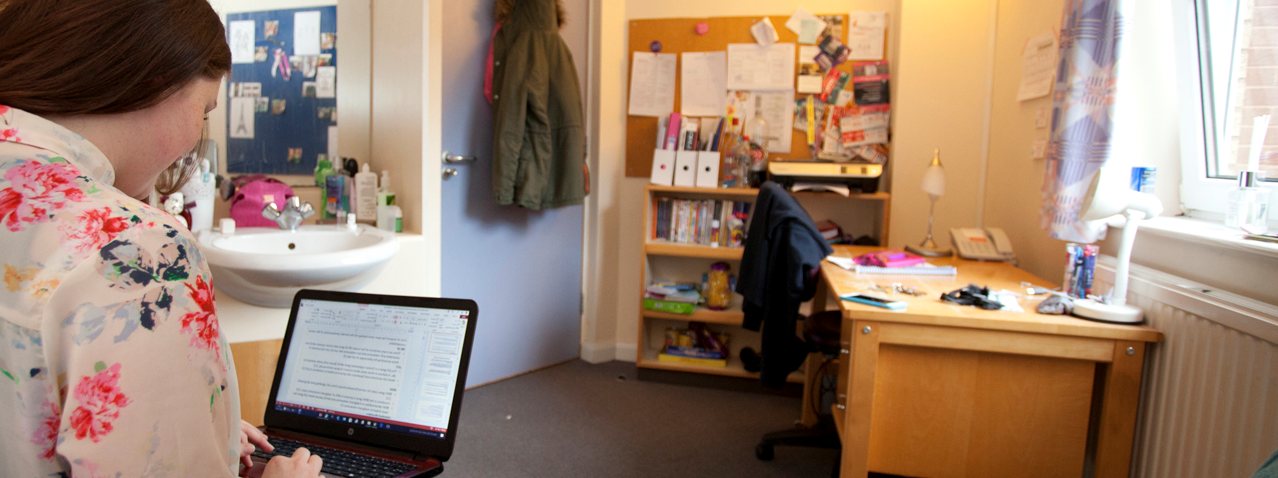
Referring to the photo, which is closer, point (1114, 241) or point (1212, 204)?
point (1212, 204)

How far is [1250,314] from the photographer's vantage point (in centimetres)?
130

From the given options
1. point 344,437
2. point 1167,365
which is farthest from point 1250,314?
point 344,437

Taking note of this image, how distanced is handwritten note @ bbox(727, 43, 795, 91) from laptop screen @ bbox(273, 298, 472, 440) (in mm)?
2565

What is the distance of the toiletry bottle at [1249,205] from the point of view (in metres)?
1.54

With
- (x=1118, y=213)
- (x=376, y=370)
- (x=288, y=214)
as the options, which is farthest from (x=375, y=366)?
(x=1118, y=213)

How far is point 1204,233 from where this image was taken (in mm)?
1602

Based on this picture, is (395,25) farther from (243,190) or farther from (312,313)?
(312,313)

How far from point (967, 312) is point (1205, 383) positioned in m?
0.46

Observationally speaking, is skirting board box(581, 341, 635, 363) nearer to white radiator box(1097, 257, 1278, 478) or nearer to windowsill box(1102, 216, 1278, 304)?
windowsill box(1102, 216, 1278, 304)

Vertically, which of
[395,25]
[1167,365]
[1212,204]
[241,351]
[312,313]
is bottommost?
[241,351]

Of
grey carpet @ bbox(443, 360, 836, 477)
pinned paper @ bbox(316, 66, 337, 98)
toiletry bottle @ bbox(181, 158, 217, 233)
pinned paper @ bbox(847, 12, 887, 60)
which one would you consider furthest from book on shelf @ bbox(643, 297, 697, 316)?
toiletry bottle @ bbox(181, 158, 217, 233)

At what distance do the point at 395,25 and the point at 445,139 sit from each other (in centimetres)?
48

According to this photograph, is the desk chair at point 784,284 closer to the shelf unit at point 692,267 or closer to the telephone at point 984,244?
the telephone at point 984,244

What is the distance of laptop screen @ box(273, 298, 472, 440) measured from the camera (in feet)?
3.76
